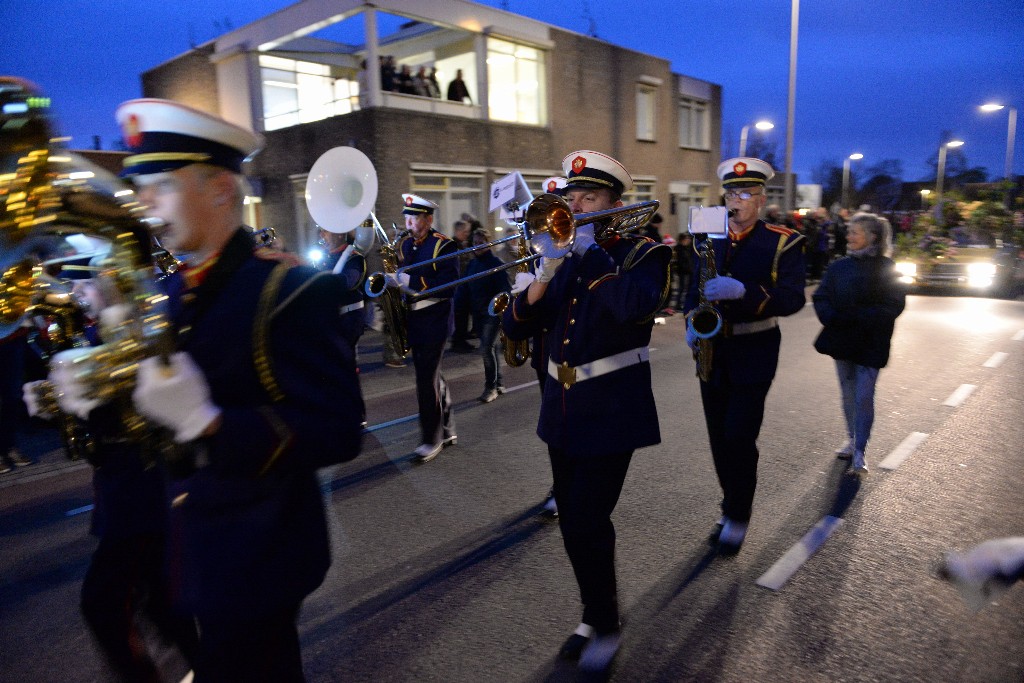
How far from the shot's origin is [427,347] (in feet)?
18.7

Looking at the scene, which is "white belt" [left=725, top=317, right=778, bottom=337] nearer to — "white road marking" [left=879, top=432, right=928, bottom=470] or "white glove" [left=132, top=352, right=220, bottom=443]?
"white road marking" [left=879, top=432, right=928, bottom=470]

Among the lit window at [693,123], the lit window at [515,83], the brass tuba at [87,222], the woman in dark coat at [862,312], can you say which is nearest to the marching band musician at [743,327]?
the woman in dark coat at [862,312]

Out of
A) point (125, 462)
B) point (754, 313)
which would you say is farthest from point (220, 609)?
point (754, 313)

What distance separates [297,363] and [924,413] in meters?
6.75

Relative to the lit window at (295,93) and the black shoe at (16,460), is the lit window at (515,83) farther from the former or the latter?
the black shoe at (16,460)

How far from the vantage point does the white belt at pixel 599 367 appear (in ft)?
9.51

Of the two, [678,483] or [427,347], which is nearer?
[678,483]

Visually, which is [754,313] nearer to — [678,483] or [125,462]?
[678,483]

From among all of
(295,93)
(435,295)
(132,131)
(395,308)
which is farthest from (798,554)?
(295,93)

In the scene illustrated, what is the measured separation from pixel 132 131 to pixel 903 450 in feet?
19.1

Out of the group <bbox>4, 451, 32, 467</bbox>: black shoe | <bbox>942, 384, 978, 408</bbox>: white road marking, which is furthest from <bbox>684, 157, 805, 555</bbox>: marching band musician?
<bbox>4, 451, 32, 467</bbox>: black shoe

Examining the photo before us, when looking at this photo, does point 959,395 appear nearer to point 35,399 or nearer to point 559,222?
point 559,222

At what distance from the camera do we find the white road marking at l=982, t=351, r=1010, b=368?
8.70 metres

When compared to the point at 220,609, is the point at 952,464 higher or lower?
lower
